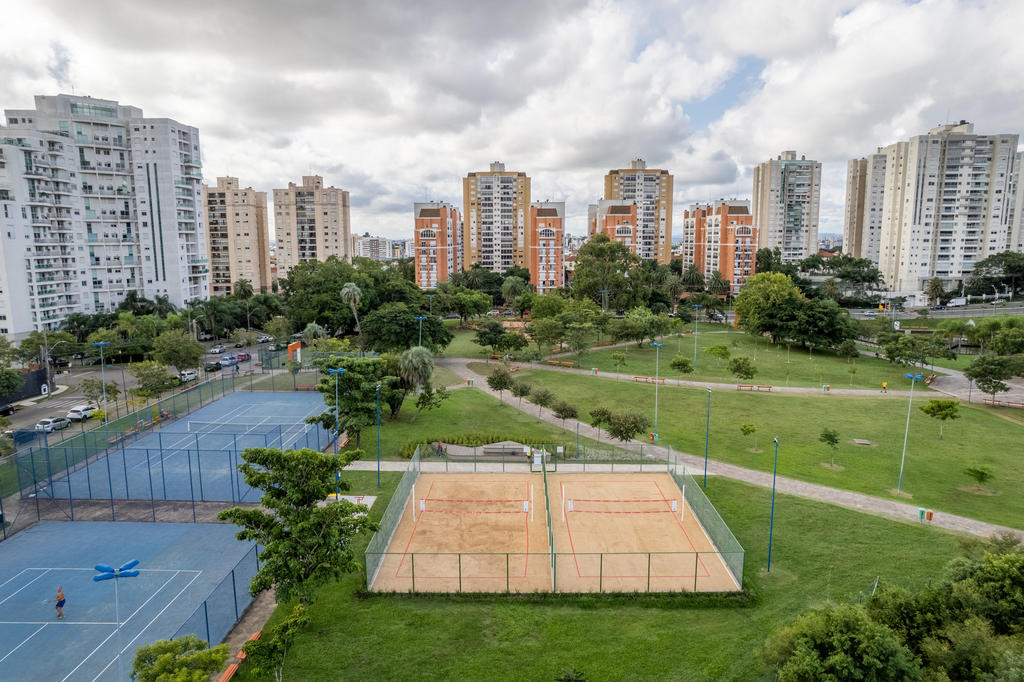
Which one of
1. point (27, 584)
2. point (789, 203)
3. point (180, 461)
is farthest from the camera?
point (789, 203)

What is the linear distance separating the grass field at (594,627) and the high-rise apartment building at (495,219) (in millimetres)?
111794

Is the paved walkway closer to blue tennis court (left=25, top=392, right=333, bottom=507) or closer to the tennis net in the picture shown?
the tennis net

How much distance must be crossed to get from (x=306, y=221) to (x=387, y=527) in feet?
412

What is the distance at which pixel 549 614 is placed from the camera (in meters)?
19.3

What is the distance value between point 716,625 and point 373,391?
77.4 feet

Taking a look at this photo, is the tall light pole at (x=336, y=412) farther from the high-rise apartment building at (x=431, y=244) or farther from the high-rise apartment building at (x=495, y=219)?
the high-rise apartment building at (x=495, y=219)

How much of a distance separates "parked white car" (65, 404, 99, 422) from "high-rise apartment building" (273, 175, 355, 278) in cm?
9673

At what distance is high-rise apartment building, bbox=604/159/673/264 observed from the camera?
142 m

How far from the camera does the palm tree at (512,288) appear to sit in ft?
344

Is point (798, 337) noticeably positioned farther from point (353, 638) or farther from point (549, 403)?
point (353, 638)

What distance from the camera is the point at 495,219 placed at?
431 feet

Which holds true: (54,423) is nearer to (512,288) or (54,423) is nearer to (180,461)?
(180,461)

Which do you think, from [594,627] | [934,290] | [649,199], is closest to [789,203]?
[649,199]

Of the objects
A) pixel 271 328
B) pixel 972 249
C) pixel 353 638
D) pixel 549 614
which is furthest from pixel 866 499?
pixel 972 249
